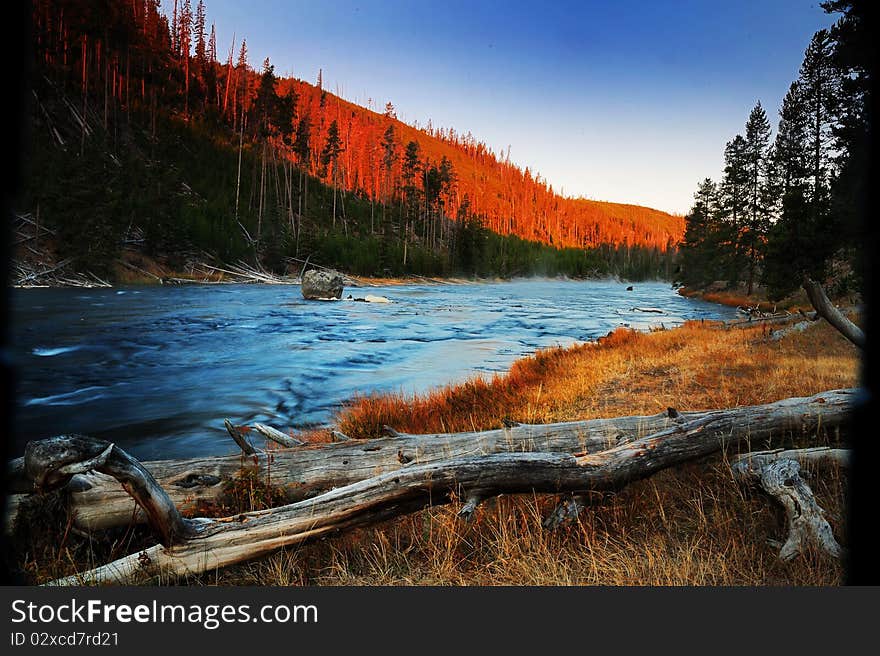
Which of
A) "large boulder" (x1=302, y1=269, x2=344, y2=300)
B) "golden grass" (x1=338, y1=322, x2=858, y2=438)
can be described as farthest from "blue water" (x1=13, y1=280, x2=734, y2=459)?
"large boulder" (x1=302, y1=269, x2=344, y2=300)

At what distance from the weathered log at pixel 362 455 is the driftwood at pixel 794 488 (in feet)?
1.31

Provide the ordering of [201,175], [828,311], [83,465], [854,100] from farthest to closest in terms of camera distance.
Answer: [201,175], [828,311], [854,100], [83,465]

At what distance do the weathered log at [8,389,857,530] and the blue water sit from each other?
100 cm

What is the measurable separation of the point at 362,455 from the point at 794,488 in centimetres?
267

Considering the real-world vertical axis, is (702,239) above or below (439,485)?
above

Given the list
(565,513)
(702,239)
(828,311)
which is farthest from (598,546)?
(702,239)

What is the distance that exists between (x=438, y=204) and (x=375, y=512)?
80703mm

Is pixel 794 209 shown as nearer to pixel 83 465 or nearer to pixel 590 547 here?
pixel 590 547

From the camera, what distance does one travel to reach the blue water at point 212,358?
6492 mm

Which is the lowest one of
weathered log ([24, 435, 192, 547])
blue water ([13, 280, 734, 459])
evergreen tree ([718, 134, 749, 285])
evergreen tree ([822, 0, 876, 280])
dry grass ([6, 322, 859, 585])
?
blue water ([13, 280, 734, 459])

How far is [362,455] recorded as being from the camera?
317cm

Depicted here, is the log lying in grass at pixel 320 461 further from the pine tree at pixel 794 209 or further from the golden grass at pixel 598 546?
the pine tree at pixel 794 209

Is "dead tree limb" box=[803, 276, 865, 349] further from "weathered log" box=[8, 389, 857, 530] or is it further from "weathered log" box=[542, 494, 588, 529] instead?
"weathered log" box=[542, 494, 588, 529]

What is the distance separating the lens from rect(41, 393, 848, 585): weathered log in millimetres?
1949
